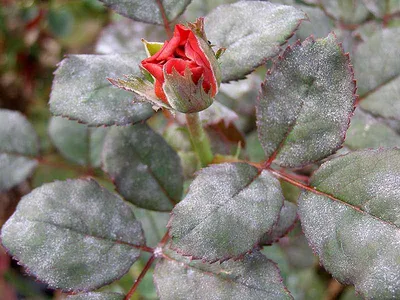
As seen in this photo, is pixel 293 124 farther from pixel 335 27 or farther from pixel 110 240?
pixel 335 27

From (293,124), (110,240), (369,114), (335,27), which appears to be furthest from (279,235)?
(335,27)

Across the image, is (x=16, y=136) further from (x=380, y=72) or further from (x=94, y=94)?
(x=380, y=72)

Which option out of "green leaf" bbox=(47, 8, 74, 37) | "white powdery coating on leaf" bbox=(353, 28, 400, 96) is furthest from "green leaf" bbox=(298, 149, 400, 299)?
"green leaf" bbox=(47, 8, 74, 37)

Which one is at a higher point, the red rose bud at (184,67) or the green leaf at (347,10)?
the red rose bud at (184,67)

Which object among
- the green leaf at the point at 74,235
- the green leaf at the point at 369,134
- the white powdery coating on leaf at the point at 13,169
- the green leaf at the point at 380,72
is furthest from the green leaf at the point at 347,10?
the white powdery coating on leaf at the point at 13,169

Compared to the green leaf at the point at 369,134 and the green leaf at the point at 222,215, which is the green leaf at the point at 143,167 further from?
the green leaf at the point at 369,134

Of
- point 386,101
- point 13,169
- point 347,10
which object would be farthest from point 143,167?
point 347,10

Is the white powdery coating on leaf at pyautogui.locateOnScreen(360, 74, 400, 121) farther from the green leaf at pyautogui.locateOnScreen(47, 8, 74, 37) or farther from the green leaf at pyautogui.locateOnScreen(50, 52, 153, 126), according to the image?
the green leaf at pyautogui.locateOnScreen(47, 8, 74, 37)
